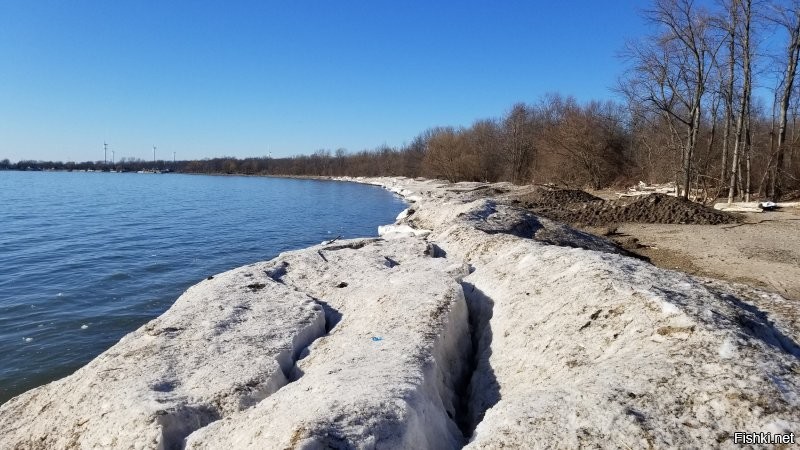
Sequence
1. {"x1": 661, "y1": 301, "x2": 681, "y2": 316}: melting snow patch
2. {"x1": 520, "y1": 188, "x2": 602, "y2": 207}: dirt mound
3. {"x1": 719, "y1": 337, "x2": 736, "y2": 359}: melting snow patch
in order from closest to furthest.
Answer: {"x1": 719, "y1": 337, "x2": 736, "y2": 359}: melting snow patch, {"x1": 661, "y1": 301, "x2": 681, "y2": 316}: melting snow patch, {"x1": 520, "y1": 188, "x2": 602, "y2": 207}: dirt mound

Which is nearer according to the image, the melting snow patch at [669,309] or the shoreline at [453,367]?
the shoreline at [453,367]

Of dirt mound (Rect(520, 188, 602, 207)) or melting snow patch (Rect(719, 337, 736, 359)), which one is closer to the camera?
melting snow patch (Rect(719, 337, 736, 359))

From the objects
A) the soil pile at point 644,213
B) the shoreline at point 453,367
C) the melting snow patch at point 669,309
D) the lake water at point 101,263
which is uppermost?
the soil pile at point 644,213

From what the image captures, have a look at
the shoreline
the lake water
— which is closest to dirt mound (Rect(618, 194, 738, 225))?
the shoreline

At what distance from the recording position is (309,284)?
30.0ft

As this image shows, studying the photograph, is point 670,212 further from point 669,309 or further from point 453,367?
point 453,367

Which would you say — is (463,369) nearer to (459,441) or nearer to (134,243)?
(459,441)

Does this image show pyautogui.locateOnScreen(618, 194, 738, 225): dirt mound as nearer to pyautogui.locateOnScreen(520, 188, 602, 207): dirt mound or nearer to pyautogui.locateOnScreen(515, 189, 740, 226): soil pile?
pyautogui.locateOnScreen(515, 189, 740, 226): soil pile

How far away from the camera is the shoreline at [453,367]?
3.38m

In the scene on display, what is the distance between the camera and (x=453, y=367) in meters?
5.52

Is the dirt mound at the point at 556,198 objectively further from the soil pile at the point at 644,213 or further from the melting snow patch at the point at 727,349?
the melting snow patch at the point at 727,349

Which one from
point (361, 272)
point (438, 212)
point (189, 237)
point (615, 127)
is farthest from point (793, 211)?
point (615, 127)

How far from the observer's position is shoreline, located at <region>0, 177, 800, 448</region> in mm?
3383

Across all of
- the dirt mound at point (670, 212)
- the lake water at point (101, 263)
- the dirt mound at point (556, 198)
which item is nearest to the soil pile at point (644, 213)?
the dirt mound at point (670, 212)
